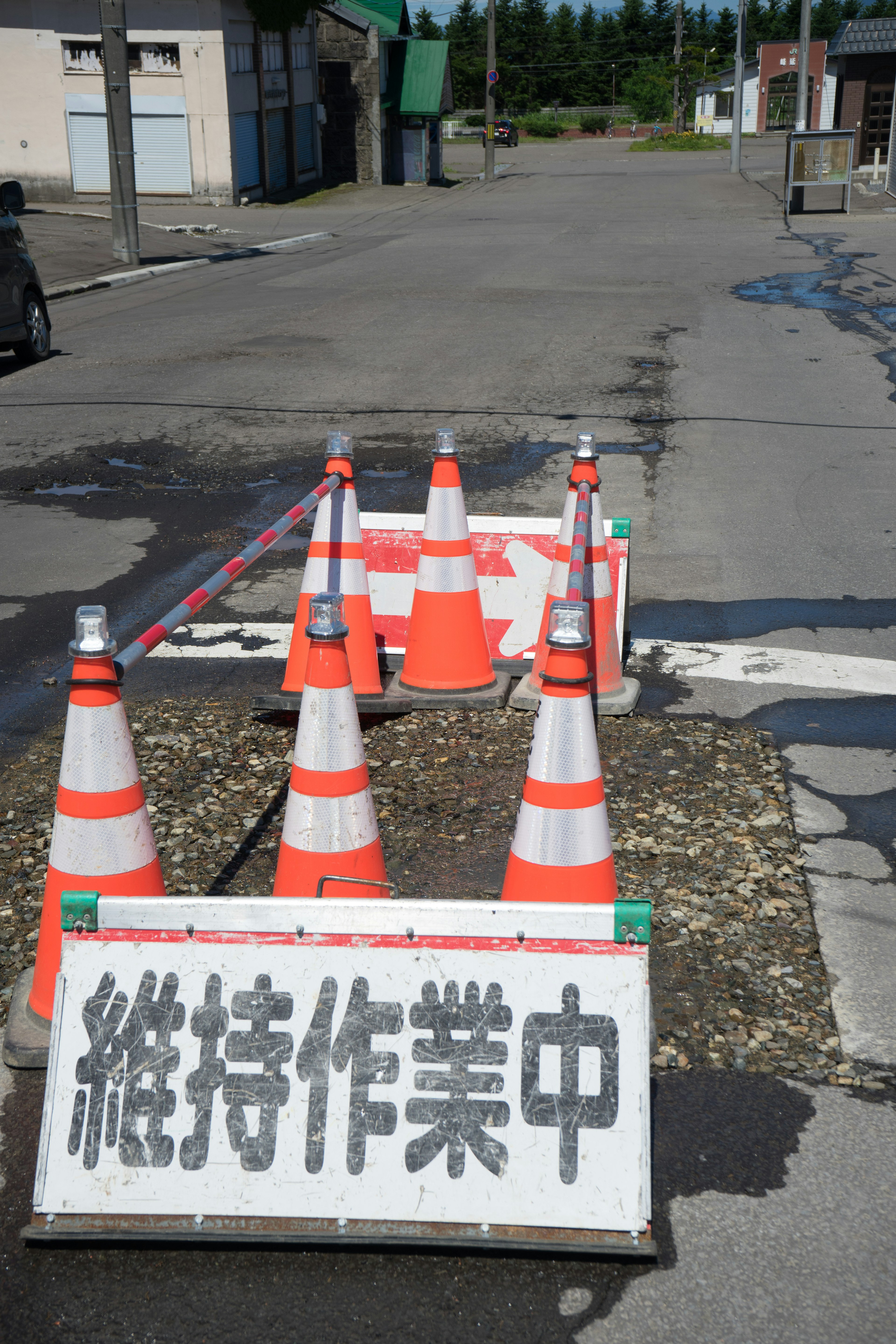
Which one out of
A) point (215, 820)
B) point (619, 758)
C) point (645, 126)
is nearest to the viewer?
point (215, 820)

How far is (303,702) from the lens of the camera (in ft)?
10.5

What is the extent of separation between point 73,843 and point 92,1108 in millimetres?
730

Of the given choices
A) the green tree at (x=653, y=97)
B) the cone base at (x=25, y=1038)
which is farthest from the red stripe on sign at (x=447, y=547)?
the green tree at (x=653, y=97)

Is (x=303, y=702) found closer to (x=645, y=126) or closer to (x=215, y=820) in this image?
(x=215, y=820)

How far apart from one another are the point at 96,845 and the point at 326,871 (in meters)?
0.61

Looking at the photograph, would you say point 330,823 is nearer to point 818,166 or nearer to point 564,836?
point 564,836

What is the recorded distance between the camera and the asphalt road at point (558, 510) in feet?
8.18

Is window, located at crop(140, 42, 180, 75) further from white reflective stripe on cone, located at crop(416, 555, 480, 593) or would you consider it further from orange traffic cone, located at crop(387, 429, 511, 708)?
white reflective stripe on cone, located at crop(416, 555, 480, 593)

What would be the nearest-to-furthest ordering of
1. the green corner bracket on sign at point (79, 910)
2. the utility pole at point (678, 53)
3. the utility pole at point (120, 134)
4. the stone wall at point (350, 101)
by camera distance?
the green corner bracket on sign at point (79, 910), the utility pole at point (120, 134), the stone wall at point (350, 101), the utility pole at point (678, 53)

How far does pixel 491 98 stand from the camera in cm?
4584

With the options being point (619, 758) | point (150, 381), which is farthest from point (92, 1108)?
point (150, 381)

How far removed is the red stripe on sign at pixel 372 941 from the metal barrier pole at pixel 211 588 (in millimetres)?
670

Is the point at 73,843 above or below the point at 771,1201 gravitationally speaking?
above

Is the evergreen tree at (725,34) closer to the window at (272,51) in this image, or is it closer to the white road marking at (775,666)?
the window at (272,51)
